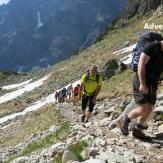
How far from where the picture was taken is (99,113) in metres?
22.3

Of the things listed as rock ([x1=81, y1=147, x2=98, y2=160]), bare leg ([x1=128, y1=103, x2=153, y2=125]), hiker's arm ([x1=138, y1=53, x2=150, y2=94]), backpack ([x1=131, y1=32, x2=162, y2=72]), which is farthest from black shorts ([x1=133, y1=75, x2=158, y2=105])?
rock ([x1=81, y1=147, x2=98, y2=160])

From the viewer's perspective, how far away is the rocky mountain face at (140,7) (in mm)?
142425

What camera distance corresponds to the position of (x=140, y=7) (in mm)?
154000

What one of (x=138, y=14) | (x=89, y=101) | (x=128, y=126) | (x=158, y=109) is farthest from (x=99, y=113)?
(x=138, y=14)

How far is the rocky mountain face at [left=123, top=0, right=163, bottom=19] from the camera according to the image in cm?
14243

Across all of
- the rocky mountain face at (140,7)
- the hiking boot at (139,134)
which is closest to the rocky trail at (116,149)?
the hiking boot at (139,134)

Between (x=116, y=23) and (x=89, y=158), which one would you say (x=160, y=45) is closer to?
(x=89, y=158)

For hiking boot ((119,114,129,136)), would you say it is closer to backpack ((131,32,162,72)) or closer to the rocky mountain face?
backpack ((131,32,162,72))

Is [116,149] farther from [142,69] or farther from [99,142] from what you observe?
[142,69]

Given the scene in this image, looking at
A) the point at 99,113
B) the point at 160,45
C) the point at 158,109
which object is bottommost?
the point at 99,113

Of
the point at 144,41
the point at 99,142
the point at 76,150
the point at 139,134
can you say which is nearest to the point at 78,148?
the point at 76,150

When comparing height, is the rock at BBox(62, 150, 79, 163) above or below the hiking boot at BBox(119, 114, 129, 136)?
below

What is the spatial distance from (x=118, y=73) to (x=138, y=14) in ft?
374

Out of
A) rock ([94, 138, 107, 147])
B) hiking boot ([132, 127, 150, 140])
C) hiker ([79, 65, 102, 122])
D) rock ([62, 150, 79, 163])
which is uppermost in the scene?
hiker ([79, 65, 102, 122])
